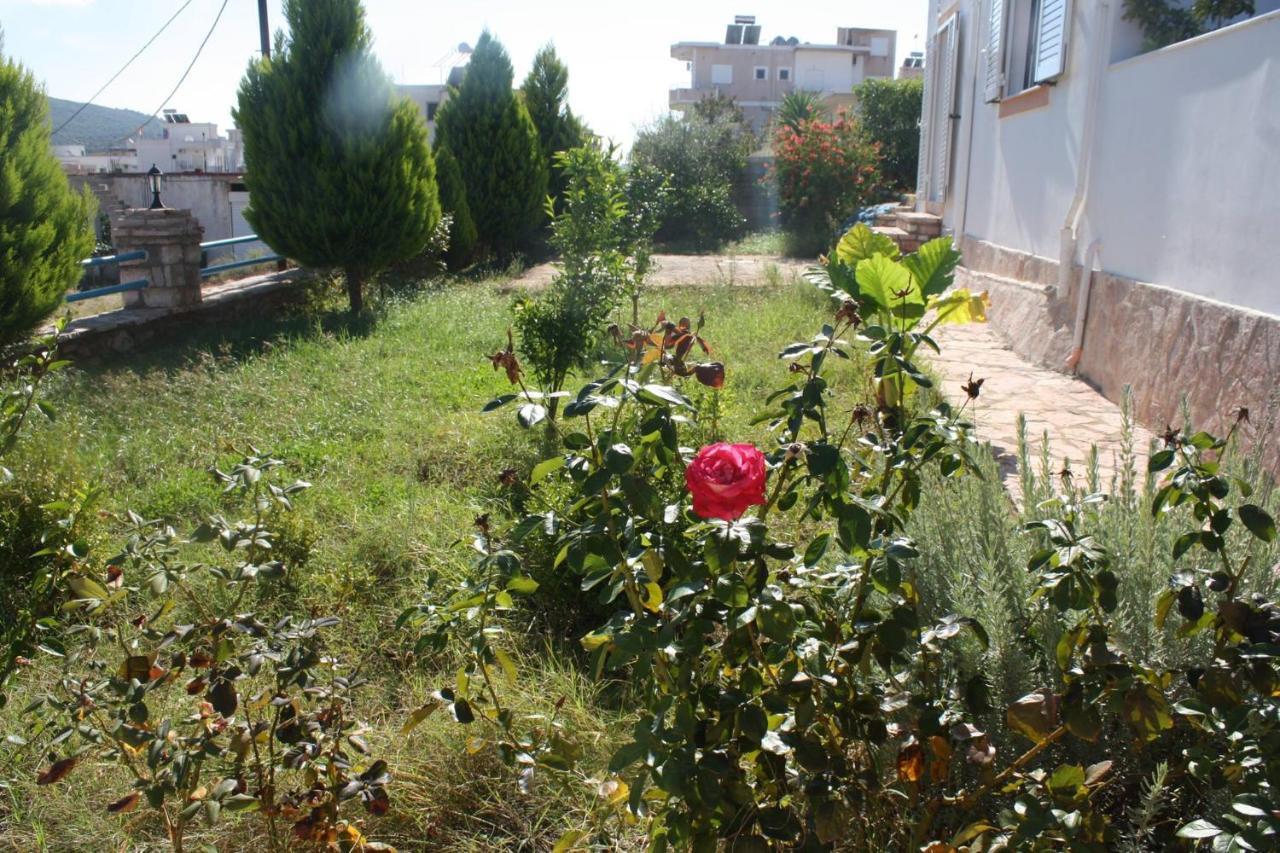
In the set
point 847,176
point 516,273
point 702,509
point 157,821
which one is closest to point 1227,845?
point 702,509

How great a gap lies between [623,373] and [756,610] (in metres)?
0.49

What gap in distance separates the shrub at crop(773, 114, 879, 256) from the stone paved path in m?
8.57

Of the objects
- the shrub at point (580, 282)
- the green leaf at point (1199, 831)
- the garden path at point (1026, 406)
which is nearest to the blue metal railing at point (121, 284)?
the shrub at point (580, 282)

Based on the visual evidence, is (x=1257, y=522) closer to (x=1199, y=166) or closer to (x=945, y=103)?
(x=1199, y=166)

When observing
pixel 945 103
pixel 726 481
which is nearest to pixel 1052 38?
pixel 945 103

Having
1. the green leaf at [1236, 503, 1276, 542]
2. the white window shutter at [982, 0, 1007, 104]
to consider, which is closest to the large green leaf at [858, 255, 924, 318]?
the green leaf at [1236, 503, 1276, 542]

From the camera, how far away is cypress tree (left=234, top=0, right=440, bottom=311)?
955 centimetres

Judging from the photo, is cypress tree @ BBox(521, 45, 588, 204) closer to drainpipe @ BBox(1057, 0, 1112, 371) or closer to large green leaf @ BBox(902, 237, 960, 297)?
drainpipe @ BBox(1057, 0, 1112, 371)

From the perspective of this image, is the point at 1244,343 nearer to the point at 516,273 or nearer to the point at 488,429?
the point at 488,429

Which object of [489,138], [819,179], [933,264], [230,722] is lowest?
[230,722]

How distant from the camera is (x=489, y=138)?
13.9 m

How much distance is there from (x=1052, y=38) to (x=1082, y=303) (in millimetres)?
1901

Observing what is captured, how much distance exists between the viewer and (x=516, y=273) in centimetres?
1287

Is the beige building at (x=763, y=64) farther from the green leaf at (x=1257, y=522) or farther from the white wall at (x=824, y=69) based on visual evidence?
the green leaf at (x=1257, y=522)
